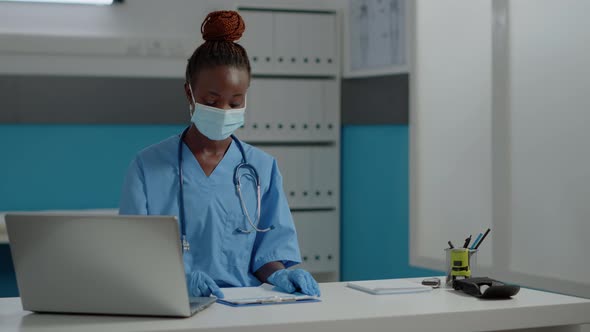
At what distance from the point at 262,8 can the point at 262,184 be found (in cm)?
190

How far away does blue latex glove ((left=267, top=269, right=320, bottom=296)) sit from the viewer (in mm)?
1699

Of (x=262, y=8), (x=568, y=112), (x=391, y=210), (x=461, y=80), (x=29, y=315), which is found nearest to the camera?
(x=29, y=315)

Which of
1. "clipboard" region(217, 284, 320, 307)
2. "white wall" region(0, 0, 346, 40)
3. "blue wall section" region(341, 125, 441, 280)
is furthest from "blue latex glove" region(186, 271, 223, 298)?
"white wall" region(0, 0, 346, 40)

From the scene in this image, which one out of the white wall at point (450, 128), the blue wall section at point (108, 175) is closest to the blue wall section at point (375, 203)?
the blue wall section at point (108, 175)

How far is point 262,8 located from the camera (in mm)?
3811

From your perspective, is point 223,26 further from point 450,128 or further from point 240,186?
point 450,128

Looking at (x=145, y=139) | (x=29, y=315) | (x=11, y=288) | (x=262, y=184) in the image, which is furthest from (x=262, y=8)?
(x=29, y=315)

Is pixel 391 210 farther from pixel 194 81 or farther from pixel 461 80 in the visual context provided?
pixel 194 81

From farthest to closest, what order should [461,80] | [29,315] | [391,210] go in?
[391,210]
[461,80]
[29,315]

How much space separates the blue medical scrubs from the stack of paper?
0.79 feet

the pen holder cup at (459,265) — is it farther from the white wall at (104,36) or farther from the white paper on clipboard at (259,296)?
the white wall at (104,36)

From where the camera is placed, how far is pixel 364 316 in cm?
149

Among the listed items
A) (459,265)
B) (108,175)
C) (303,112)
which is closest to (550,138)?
(459,265)

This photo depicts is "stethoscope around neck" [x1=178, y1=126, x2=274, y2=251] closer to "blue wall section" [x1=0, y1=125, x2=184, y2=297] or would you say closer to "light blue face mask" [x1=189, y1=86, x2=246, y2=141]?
"light blue face mask" [x1=189, y1=86, x2=246, y2=141]
